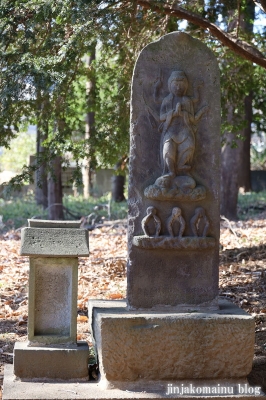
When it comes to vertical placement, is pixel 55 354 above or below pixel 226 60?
below

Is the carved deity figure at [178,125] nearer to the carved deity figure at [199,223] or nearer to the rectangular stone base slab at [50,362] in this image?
the carved deity figure at [199,223]

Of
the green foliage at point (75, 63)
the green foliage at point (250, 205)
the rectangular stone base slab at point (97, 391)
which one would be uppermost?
the green foliage at point (75, 63)

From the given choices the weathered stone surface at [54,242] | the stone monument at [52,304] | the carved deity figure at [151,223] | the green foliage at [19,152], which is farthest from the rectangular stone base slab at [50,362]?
the green foliage at [19,152]

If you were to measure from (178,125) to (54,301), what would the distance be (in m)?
1.72

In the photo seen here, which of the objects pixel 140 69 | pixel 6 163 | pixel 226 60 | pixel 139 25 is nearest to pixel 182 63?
pixel 140 69

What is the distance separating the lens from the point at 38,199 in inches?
747

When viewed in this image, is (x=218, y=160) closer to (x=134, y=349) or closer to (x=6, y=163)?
(x=134, y=349)

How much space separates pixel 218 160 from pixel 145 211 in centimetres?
73

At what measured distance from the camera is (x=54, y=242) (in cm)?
466

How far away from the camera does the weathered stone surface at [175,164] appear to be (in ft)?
15.7

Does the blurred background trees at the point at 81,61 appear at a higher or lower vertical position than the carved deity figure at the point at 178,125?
higher

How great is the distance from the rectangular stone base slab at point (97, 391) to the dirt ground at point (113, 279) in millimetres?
498

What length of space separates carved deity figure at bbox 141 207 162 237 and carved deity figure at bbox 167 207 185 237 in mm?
80

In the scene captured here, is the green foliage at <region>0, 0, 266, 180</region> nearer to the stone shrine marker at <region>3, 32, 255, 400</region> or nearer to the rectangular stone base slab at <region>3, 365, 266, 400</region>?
the stone shrine marker at <region>3, 32, 255, 400</region>
